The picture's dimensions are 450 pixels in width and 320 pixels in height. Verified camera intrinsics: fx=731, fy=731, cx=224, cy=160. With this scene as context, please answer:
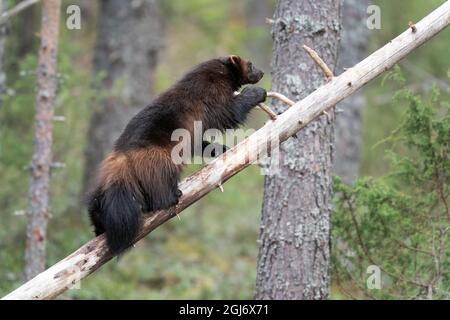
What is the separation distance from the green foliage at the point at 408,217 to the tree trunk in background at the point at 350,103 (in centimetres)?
395

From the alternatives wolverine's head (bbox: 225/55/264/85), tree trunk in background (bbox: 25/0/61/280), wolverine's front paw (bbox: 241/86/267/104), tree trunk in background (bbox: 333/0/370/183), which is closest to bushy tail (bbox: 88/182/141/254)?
wolverine's front paw (bbox: 241/86/267/104)

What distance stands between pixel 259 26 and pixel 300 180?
1778 cm

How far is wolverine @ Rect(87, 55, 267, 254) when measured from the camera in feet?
17.7

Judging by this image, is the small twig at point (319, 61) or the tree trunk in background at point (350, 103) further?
the tree trunk in background at point (350, 103)

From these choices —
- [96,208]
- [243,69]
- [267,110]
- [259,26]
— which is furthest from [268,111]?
[259,26]

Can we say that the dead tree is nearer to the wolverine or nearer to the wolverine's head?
the wolverine

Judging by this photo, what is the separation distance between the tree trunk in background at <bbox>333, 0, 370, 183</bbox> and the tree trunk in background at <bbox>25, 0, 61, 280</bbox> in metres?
4.53

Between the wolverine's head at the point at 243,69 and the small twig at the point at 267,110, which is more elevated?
the wolverine's head at the point at 243,69

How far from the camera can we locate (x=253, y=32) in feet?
45.3

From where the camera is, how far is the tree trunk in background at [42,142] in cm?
790

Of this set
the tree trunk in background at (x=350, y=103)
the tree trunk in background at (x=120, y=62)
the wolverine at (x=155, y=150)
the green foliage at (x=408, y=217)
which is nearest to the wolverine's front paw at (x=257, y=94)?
the wolverine at (x=155, y=150)

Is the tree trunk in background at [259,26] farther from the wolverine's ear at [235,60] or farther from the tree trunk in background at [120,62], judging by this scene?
the wolverine's ear at [235,60]
